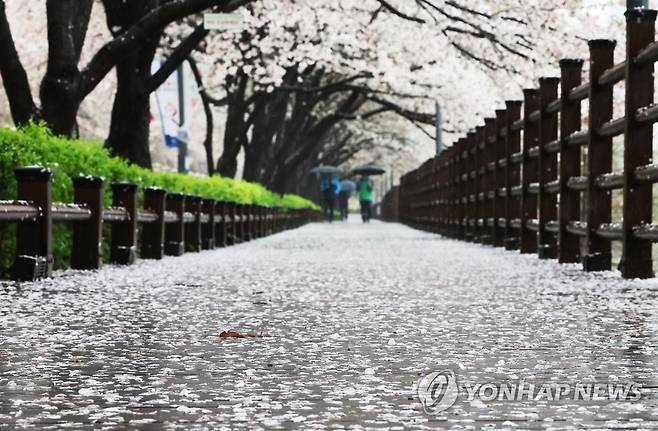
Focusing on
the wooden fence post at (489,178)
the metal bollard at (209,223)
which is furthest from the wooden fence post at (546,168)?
the metal bollard at (209,223)

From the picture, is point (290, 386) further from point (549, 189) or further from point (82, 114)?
point (82, 114)

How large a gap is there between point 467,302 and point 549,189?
238 inches

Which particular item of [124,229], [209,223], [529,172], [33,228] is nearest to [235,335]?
[33,228]

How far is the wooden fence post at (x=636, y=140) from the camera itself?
9750mm

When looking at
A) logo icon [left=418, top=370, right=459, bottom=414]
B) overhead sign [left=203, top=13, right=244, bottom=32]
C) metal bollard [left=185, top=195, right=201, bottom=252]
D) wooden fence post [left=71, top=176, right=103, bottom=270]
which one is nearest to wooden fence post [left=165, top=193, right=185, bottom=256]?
metal bollard [left=185, top=195, right=201, bottom=252]

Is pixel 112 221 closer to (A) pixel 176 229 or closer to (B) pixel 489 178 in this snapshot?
(A) pixel 176 229

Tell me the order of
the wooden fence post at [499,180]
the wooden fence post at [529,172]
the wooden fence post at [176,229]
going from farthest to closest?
the wooden fence post at [499,180], the wooden fence post at [176,229], the wooden fence post at [529,172]

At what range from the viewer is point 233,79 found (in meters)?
33.7

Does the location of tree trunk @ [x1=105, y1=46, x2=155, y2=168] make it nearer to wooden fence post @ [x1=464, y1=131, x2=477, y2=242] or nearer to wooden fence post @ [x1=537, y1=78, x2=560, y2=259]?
wooden fence post @ [x1=464, y1=131, x2=477, y2=242]

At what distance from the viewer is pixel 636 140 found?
9.87 m

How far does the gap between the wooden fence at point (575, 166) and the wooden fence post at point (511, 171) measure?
1cm

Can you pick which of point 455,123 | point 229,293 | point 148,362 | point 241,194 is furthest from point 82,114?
point 148,362

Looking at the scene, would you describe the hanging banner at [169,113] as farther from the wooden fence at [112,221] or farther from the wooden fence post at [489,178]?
the wooden fence post at [489,178]

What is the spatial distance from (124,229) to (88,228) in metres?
1.55
